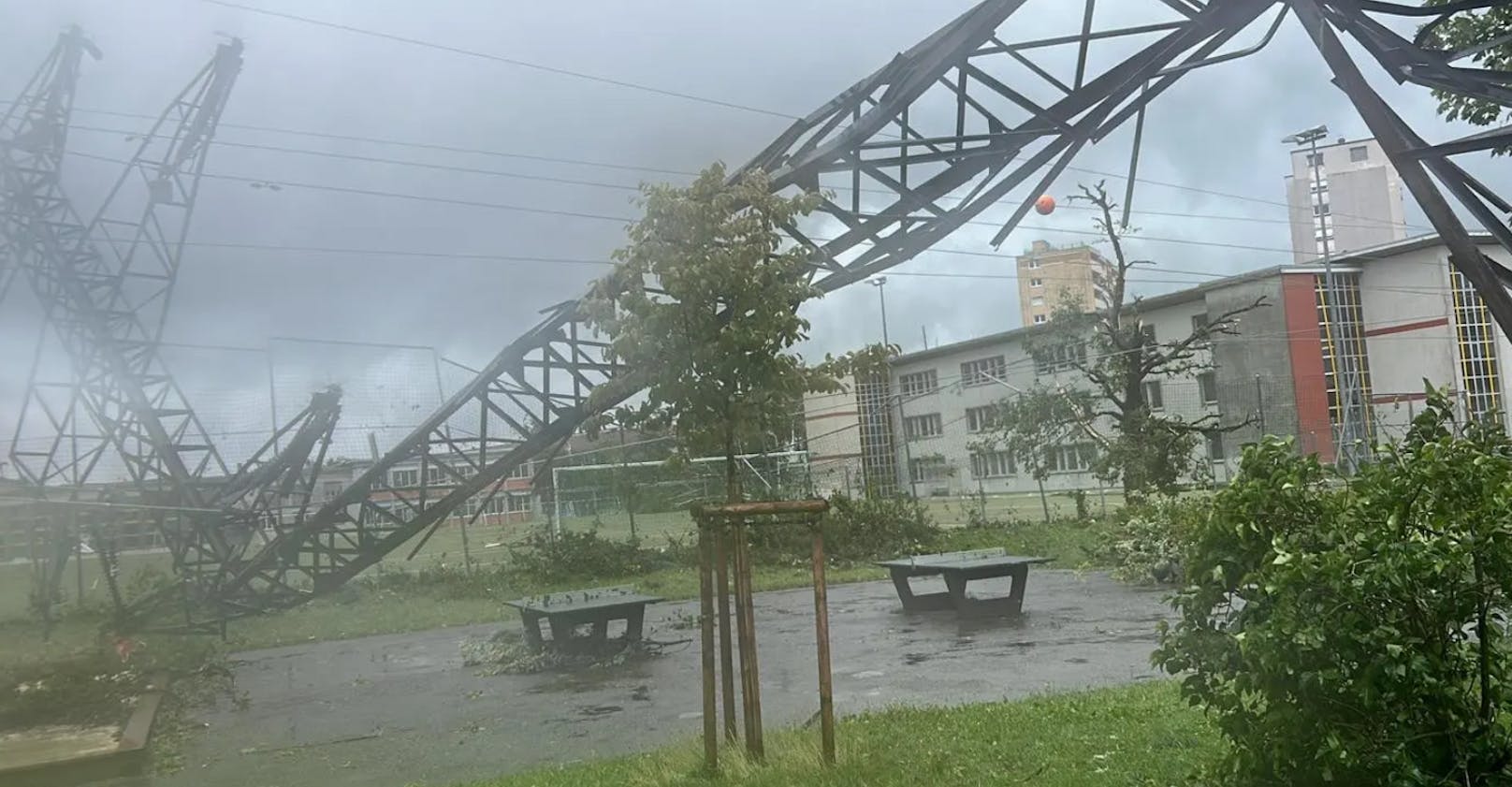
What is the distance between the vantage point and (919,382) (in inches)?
932

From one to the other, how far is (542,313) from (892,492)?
12.8 metres

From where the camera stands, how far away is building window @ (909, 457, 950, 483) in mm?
23375

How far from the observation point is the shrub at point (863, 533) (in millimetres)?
20438

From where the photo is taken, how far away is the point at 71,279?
10719 millimetres

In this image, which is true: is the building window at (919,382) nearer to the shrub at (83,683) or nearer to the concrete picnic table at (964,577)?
the concrete picnic table at (964,577)

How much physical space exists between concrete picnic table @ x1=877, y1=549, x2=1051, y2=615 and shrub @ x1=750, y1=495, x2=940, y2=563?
18.3ft

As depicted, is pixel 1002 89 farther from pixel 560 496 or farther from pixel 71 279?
pixel 560 496

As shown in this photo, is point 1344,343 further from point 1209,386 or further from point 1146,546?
point 1146,546

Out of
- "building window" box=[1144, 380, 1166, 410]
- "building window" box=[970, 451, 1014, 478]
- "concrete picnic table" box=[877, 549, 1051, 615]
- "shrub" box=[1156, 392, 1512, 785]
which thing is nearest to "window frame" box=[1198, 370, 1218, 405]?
"building window" box=[1144, 380, 1166, 410]

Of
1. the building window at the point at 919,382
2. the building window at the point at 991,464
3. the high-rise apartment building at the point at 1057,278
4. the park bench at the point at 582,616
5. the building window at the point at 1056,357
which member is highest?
the high-rise apartment building at the point at 1057,278

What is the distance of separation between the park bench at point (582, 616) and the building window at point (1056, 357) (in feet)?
46.7

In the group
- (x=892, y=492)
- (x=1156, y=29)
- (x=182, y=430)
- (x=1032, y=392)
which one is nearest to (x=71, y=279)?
(x=182, y=430)

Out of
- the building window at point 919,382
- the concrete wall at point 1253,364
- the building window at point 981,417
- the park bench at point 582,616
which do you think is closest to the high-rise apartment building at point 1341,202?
the concrete wall at point 1253,364

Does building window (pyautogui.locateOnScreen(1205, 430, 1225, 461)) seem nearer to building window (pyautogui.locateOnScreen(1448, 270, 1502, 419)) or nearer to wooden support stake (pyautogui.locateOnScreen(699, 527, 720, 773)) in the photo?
building window (pyautogui.locateOnScreen(1448, 270, 1502, 419))
